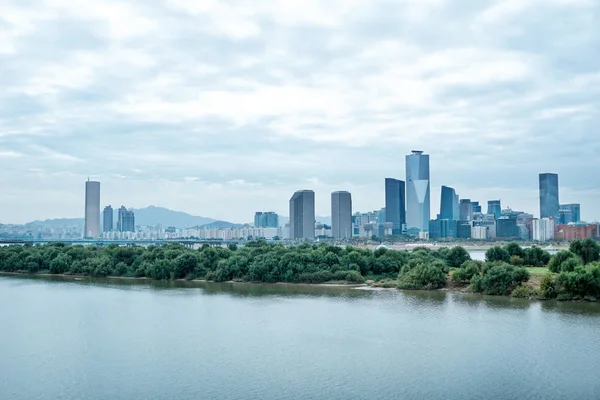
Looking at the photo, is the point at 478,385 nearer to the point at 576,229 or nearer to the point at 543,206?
the point at 576,229

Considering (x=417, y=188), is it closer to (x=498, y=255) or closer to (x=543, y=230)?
(x=543, y=230)

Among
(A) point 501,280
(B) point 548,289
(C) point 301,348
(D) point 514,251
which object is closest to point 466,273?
(A) point 501,280

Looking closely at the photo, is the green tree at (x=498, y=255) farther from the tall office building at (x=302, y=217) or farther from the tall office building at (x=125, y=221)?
the tall office building at (x=125, y=221)

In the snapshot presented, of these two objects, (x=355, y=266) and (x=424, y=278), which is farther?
(x=355, y=266)

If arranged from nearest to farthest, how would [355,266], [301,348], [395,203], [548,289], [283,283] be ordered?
[301,348]
[548,289]
[283,283]
[355,266]
[395,203]

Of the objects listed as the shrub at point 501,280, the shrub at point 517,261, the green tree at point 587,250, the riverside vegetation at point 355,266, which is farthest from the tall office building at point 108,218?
the shrub at point 501,280

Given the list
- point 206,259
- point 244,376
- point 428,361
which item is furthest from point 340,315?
point 206,259
